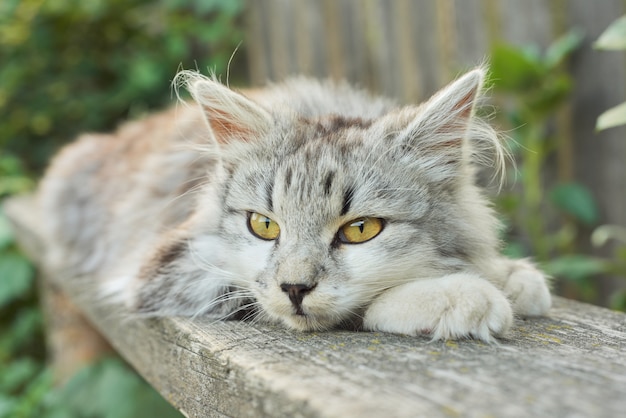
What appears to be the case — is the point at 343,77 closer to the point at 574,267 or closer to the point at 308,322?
the point at 574,267

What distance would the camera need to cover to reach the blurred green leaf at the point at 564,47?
3.21 m

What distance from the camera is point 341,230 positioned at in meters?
1.86

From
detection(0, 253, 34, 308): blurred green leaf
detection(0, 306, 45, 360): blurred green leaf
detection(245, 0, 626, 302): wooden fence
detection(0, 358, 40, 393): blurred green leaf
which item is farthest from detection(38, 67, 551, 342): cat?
detection(0, 306, 45, 360): blurred green leaf

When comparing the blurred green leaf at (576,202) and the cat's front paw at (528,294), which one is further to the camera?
the blurred green leaf at (576,202)

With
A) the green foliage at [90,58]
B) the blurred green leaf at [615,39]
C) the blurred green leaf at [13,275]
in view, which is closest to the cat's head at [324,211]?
the blurred green leaf at [615,39]

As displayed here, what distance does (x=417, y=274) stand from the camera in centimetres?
190

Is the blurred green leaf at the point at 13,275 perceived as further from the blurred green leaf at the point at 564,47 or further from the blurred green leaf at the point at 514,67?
the blurred green leaf at the point at 564,47

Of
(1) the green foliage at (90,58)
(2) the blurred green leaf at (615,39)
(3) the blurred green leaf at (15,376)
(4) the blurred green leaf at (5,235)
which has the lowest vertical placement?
(3) the blurred green leaf at (15,376)

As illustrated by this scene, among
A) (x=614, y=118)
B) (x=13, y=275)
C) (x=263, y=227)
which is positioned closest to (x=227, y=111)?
(x=263, y=227)

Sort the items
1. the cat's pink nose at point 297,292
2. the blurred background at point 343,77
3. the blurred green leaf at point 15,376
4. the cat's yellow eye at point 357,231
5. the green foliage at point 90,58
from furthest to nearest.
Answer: the green foliage at point 90,58 < the blurred green leaf at point 15,376 < the blurred background at point 343,77 < the cat's yellow eye at point 357,231 < the cat's pink nose at point 297,292

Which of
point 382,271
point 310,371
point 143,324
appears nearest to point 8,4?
point 143,324

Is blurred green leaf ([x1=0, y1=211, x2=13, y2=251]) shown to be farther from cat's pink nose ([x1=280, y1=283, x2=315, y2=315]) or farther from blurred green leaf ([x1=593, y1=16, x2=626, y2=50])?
blurred green leaf ([x1=593, y1=16, x2=626, y2=50])

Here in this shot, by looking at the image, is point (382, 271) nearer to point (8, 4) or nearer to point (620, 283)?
point (620, 283)

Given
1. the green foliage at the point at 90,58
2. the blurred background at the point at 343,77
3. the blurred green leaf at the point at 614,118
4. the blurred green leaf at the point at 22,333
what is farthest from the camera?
the green foliage at the point at 90,58
